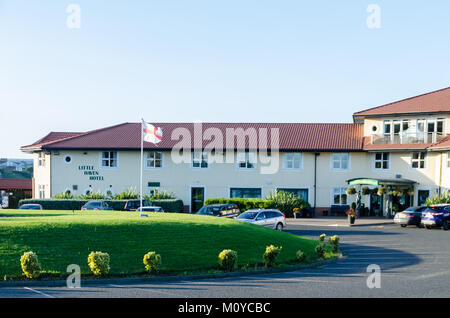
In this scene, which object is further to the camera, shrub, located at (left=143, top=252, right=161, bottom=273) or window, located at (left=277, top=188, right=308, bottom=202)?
window, located at (left=277, top=188, right=308, bottom=202)

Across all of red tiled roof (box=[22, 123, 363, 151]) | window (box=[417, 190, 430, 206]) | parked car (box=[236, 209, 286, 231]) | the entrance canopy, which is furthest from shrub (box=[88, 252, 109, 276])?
window (box=[417, 190, 430, 206])

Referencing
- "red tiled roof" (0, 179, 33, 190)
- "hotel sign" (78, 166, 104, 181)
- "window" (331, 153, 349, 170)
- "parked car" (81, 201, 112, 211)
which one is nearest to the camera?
"parked car" (81, 201, 112, 211)

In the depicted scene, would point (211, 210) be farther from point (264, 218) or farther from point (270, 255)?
point (270, 255)

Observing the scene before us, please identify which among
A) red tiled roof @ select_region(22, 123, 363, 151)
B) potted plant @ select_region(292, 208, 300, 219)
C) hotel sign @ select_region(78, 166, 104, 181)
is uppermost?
red tiled roof @ select_region(22, 123, 363, 151)

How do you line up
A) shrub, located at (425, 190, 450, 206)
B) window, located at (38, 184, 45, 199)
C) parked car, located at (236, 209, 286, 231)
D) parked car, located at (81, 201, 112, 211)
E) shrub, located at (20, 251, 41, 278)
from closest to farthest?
1. shrub, located at (20, 251, 41, 278)
2. parked car, located at (236, 209, 286, 231)
3. parked car, located at (81, 201, 112, 211)
4. shrub, located at (425, 190, 450, 206)
5. window, located at (38, 184, 45, 199)

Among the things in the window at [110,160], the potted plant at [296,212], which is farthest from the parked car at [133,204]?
the potted plant at [296,212]

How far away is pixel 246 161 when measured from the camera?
42.0m

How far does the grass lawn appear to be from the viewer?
51.4 feet

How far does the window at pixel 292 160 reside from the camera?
137ft

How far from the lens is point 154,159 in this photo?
42.8 m

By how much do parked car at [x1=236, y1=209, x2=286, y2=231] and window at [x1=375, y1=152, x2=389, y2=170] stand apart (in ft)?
53.8

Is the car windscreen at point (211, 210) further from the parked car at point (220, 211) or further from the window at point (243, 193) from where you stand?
the window at point (243, 193)

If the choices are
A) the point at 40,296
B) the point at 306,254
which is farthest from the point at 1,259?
the point at 306,254

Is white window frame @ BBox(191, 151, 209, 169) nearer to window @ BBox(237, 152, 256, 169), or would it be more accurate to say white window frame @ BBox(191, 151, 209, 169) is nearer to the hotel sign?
window @ BBox(237, 152, 256, 169)
